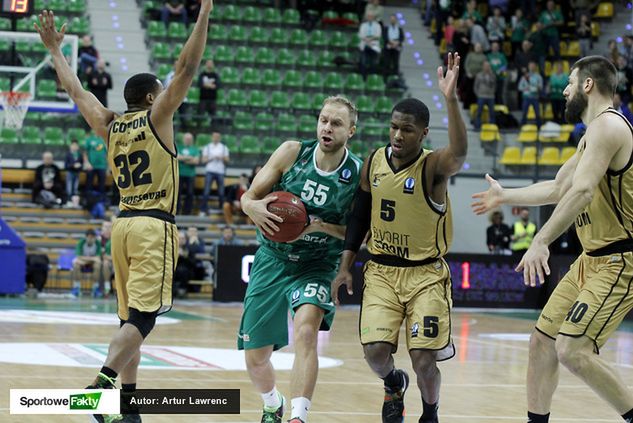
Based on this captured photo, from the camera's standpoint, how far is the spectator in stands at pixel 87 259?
2014 centimetres

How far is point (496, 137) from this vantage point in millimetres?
23234

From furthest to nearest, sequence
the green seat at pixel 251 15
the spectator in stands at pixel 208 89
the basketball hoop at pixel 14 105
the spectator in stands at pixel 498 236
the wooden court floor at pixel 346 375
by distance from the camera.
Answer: the green seat at pixel 251 15 < the spectator in stands at pixel 208 89 < the spectator in stands at pixel 498 236 < the basketball hoop at pixel 14 105 < the wooden court floor at pixel 346 375

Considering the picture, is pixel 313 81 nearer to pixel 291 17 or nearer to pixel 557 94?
pixel 291 17

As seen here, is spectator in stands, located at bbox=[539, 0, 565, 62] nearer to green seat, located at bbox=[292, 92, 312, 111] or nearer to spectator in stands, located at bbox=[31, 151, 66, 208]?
green seat, located at bbox=[292, 92, 312, 111]

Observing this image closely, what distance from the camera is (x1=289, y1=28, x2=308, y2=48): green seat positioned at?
2675cm

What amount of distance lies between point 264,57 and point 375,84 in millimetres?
2676

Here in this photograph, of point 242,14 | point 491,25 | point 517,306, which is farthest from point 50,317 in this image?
point 491,25

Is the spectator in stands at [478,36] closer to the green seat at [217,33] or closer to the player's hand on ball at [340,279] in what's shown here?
the green seat at [217,33]

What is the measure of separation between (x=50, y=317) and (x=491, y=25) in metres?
15.6


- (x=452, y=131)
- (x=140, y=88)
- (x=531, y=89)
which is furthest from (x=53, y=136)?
(x=452, y=131)

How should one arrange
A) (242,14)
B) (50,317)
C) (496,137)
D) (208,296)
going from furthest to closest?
(242,14), (496,137), (208,296), (50,317)

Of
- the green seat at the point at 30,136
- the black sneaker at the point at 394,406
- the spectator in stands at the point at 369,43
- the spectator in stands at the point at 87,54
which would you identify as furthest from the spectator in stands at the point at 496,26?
the black sneaker at the point at 394,406

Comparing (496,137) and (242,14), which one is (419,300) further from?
(242,14)

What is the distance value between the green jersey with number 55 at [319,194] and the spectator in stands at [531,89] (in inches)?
714
